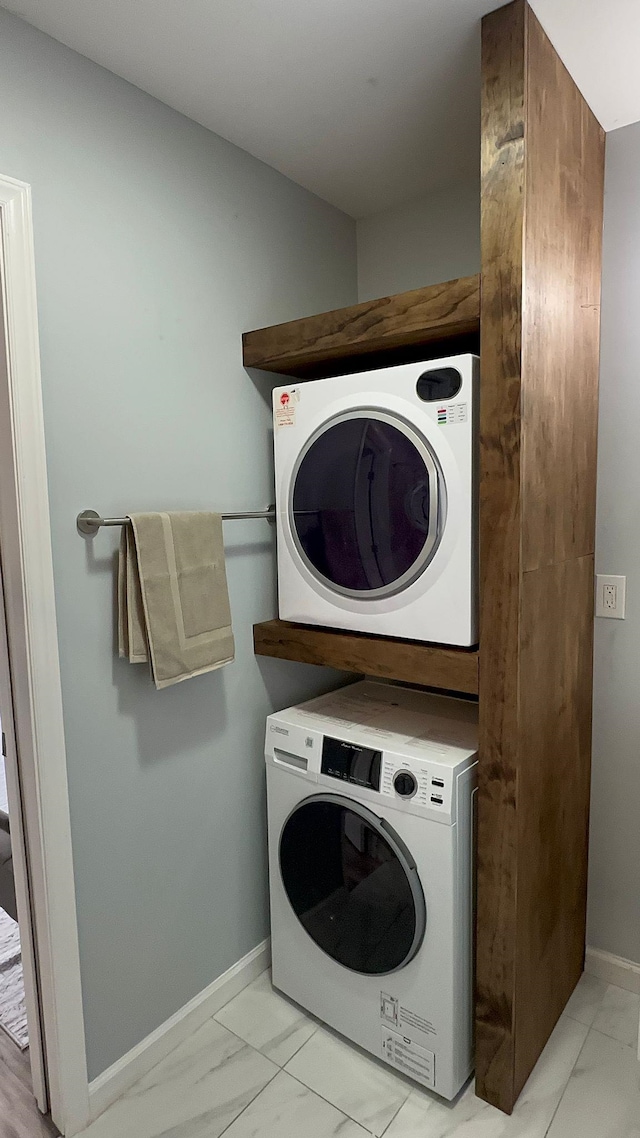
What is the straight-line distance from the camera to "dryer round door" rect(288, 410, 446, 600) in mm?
1481

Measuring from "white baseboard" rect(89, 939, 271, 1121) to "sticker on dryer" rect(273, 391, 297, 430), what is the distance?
159cm

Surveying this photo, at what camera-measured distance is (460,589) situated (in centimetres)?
143

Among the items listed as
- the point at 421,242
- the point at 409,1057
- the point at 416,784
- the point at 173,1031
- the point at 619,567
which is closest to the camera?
the point at 416,784

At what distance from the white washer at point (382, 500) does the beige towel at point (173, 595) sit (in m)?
0.24

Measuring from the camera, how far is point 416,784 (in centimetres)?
146

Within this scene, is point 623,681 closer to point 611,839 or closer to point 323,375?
point 611,839

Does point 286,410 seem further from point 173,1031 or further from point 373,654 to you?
point 173,1031

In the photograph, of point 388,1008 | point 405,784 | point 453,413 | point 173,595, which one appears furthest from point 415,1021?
point 453,413

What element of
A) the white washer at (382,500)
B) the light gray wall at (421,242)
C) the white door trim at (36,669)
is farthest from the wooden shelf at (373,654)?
the light gray wall at (421,242)

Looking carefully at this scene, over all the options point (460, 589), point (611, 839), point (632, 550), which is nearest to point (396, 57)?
point (460, 589)

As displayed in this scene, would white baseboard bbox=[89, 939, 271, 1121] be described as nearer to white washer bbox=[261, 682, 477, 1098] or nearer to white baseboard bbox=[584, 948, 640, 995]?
white washer bbox=[261, 682, 477, 1098]

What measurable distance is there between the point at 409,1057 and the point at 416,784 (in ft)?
2.32

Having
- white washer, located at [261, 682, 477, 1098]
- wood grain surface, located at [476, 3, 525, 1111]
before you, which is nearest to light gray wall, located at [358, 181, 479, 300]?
wood grain surface, located at [476, 3, 525, 1111]

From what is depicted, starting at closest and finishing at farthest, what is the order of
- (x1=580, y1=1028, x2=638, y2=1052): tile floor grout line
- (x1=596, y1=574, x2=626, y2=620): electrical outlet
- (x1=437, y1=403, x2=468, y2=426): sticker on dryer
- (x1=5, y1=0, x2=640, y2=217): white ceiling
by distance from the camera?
(x1=5, y1=0, x2=640, y2=217): white ceiling
(x1=437, y1=403, x2=468, y2=426): sticker on dryer
(x1=580, y1=1028, x2=638, y2=1052): tile floor grout line
(x1=596, y1=574, x2=626, y2=620): electrical outlet
